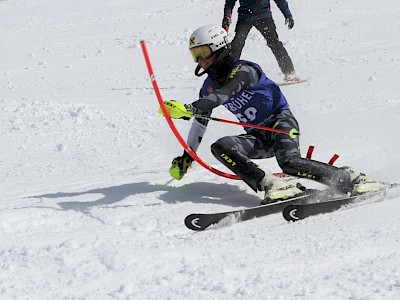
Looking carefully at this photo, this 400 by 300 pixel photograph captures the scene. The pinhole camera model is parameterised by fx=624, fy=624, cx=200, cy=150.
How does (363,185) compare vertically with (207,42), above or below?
below

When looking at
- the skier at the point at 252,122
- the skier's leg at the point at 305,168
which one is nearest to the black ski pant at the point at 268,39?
the skier at the point at 252,122

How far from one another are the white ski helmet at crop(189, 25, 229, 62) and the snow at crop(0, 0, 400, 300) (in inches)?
45.8

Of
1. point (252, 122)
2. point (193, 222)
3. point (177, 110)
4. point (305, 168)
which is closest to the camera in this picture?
point (193, 222)

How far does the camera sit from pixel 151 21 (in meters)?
16.1

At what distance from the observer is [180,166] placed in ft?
17.6

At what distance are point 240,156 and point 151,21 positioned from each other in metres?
11.8

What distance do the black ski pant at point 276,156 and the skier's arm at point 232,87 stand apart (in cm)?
38

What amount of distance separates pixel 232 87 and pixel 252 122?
53 centimetres

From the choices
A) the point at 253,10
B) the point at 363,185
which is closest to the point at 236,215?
the point at 363,185

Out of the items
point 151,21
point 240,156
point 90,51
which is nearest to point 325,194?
point 240,156

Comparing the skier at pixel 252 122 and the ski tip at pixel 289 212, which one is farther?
the skier at pixel 252 122

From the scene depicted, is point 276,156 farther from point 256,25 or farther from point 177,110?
point 256,25

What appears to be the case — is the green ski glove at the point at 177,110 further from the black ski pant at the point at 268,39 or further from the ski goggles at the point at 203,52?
the black ski pant at the point at 268,39

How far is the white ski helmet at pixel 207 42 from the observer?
5043mm
